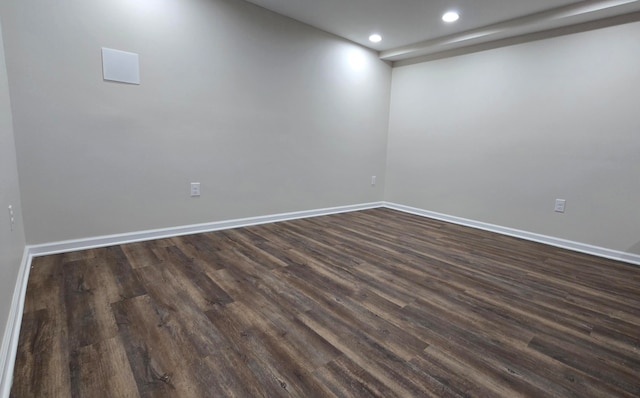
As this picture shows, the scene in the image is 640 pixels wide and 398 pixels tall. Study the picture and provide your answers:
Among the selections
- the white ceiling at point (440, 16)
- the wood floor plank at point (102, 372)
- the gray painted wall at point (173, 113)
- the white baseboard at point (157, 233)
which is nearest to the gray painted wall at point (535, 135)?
the white ceiling at point (440, 16)

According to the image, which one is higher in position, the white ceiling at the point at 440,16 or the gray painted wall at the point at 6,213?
the white ceiling at the point at 440,16

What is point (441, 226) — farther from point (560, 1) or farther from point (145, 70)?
point (145, 70)

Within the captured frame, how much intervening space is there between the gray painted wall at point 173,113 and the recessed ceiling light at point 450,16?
4.09 ft

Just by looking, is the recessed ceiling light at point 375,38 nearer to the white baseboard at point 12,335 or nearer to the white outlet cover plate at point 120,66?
the white outlet cover plate at point 120,66

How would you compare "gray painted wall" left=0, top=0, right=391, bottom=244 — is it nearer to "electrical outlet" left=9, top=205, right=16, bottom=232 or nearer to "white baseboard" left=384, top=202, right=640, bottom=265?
"electrical outlet" left=9, top=205, right=16, bottom=232

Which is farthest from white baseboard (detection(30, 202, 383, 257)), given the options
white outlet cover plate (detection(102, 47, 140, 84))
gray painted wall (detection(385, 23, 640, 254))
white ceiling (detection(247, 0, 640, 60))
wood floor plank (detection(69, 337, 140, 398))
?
white ceiling (detection(247, 0, 640, 60))

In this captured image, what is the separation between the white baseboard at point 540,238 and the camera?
9.39 feet

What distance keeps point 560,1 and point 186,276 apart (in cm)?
383

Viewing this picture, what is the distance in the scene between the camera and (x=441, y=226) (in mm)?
3826

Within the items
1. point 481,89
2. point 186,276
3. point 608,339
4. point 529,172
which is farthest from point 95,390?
point 481,89

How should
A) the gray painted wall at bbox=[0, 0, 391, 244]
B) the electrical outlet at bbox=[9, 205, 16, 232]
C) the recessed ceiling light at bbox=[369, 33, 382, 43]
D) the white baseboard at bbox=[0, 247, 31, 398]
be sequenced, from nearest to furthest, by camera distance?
1. the white baseboard at bbox=[0, 247, 31, 398]
2. the electrical outlet at bbox=[9, 205, 16, 232]
3. the gray painted wall at bbox=[0, 0, 391, 244]
4. the recessed ceiling light at bbox=[369, 33, 382, 43]

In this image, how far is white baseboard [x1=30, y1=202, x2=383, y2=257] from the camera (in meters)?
2.41

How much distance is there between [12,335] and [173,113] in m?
2.02

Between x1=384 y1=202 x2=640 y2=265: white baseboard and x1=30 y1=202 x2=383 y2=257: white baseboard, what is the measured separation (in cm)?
149
